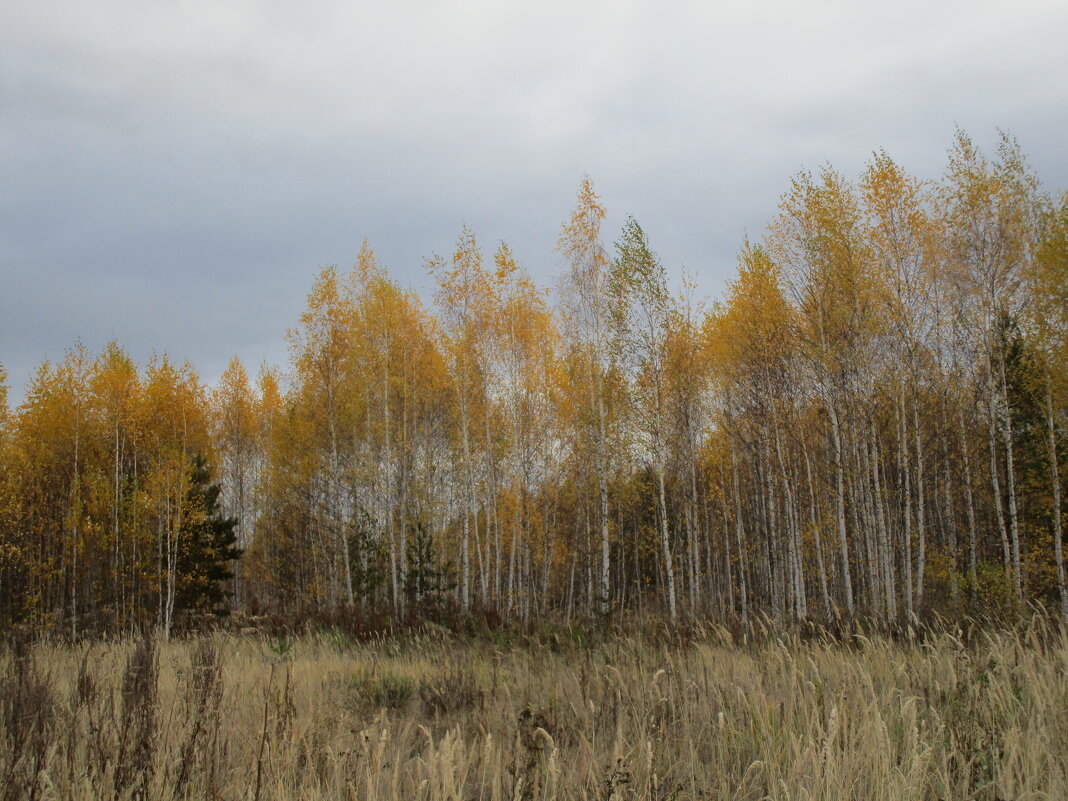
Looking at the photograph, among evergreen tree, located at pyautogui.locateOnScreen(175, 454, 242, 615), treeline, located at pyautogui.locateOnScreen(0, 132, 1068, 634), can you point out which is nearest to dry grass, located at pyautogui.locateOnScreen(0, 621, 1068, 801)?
treeline, located at pyautogui.locateOnScreen(0, 132, 1068, 634)

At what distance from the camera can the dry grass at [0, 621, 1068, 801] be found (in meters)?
2.82

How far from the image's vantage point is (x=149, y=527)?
876 inches

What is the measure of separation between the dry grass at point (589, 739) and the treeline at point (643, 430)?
26.1 ft

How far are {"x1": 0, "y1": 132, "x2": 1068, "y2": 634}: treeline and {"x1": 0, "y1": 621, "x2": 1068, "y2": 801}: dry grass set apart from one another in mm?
7945

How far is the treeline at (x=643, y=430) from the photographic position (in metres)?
14.7

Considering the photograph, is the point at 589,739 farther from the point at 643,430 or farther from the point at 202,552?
the point at 202,552

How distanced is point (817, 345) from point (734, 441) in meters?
5.61

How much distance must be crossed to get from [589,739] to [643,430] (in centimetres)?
1251

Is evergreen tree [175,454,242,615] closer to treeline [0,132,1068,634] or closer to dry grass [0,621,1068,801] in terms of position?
treeline [0,132,1068,634]

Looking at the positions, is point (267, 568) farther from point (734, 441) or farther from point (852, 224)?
point (852, 224)

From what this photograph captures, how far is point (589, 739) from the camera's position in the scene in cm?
419

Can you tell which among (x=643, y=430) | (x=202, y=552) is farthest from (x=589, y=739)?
(x=202, y=552)

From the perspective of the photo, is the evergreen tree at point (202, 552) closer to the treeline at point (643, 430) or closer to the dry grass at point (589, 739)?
the treeline at point (643, 430)

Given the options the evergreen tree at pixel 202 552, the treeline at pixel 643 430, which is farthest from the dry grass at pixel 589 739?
the evergreen tree at pixel 202 552
